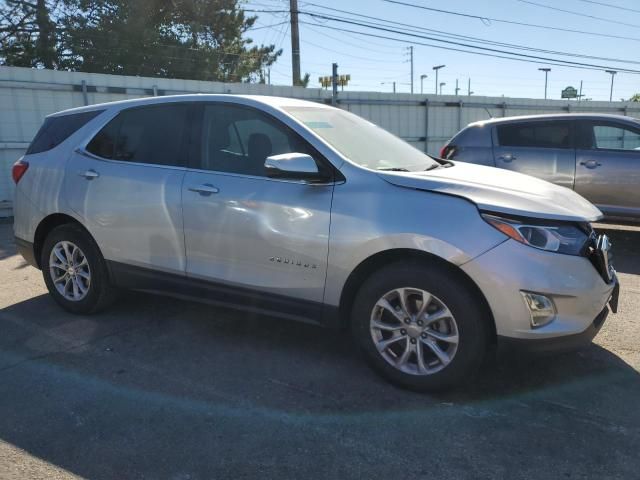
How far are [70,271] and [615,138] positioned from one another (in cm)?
658

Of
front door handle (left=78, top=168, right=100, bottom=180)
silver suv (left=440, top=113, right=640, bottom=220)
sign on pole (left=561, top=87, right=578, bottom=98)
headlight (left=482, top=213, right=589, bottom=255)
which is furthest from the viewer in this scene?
sign on pole (left=561, top=87, right=578, bottom=98)

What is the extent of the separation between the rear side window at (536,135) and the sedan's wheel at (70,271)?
18.0 feet

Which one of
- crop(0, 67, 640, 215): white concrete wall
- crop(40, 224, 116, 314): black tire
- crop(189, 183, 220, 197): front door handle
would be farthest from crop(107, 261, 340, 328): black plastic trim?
crop(0, 67, 640, 215): white concrete wall

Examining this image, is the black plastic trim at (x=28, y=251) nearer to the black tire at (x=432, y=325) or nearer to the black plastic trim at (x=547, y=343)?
the black tire at (x=432, y=325)

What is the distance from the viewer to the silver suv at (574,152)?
21.5ft

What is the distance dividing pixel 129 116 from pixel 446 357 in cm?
304

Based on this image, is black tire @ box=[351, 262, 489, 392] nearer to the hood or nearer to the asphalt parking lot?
the asphalt parking lot

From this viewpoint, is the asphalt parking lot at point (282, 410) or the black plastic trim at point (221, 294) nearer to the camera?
the asphalt parking lot at point (282, 410)

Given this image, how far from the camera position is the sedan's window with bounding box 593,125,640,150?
6.70 metres

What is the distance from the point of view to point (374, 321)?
3.18 metres

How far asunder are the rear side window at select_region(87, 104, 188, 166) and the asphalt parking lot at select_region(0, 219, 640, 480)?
1353mm

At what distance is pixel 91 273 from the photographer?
4305 mm

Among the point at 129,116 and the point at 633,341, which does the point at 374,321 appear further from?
the point at 129,116

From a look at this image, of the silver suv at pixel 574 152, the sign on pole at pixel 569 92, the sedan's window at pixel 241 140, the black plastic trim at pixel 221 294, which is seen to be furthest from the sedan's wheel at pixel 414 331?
the sign on pole at pixel 569 92
